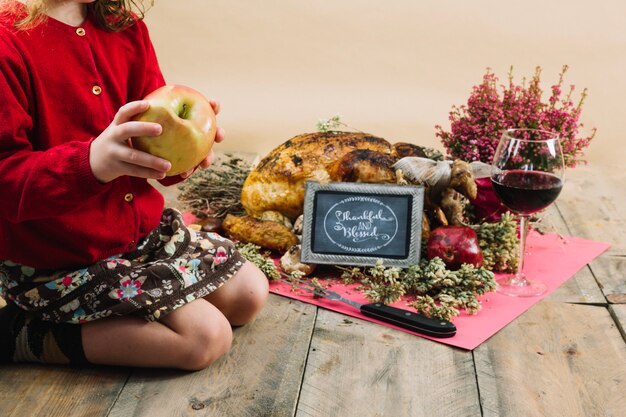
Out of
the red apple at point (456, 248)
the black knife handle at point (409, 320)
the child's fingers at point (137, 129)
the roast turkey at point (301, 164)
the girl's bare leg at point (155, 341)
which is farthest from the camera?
the roast turkey at point (301, 164)

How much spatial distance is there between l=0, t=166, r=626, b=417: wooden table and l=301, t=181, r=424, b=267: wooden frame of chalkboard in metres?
0.27

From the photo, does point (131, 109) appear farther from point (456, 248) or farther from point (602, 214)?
point (602, 214)

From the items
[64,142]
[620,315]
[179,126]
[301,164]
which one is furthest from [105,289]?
[620,315]

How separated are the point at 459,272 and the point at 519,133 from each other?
1.44ft

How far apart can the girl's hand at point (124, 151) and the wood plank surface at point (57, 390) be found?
1.70 feet

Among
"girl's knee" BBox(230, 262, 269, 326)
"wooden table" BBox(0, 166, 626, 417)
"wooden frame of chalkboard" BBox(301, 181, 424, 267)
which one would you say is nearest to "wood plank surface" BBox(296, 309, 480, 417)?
"wooden table" BBox(0, 166, 626, 417)

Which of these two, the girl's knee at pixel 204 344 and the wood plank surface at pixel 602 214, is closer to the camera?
the girl's knee at pixel 204 344

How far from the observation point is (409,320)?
2.11 metres

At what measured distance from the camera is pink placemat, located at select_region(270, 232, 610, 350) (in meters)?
2.13

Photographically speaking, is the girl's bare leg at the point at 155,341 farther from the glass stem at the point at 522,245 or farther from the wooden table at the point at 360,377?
the glass stem at the point at 522,245

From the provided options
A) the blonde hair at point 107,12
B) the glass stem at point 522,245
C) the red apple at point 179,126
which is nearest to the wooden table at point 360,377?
the glass stem at point 522,245

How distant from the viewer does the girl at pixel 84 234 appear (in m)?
1.74

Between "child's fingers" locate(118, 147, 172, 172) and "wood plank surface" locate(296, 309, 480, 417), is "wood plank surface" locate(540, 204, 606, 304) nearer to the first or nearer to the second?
"wood plank surface" locate(296, 309, 480, 417)

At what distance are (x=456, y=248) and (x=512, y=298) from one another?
0.22m
